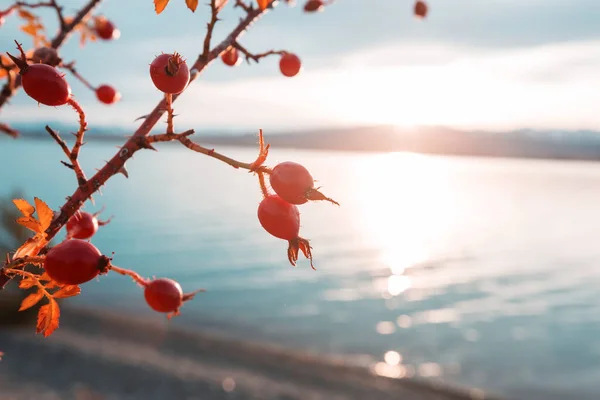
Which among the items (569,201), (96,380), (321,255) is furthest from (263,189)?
(569,201)

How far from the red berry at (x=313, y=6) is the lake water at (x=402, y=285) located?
12.0 meters

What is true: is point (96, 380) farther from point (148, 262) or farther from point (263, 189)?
point (148, 262)

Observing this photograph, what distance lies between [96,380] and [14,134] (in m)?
18.0

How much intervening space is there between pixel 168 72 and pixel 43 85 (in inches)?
14.8

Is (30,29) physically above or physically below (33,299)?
above

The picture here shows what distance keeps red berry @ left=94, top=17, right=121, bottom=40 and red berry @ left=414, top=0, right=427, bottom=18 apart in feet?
7.16

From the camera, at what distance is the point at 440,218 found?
232 ft

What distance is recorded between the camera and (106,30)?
4.14 meters

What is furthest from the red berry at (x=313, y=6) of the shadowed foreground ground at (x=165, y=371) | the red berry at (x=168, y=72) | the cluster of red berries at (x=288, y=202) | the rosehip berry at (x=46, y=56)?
the shadowed foreground ground at (x=165, y=371)

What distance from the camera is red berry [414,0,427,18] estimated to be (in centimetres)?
365

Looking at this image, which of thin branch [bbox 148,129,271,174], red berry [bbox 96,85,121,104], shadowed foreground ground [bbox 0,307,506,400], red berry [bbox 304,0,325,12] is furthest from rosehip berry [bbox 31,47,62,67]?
shadowed foreground ground [bbox 0,307,506,400]

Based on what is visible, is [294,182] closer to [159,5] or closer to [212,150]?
[212,150]

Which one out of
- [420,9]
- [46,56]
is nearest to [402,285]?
[420,9]

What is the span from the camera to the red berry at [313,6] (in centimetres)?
346
